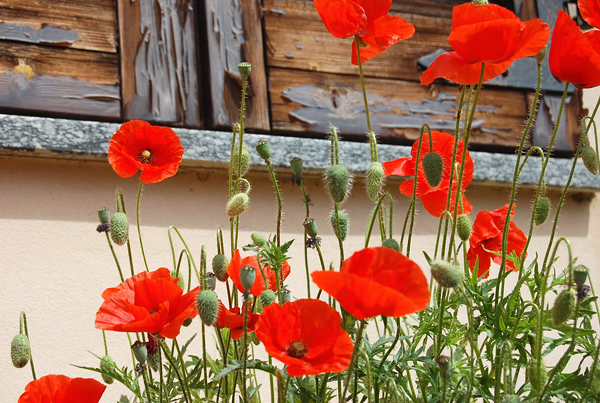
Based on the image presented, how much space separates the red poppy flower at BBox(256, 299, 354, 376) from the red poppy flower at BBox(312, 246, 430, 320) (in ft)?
0.25

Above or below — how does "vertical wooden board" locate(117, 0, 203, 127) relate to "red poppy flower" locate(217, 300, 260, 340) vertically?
above

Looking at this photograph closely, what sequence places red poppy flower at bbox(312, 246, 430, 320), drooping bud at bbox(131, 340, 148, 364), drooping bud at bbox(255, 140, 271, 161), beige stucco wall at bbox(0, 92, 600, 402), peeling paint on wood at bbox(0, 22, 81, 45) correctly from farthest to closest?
peeling paint on wood at bbox(0, 22, 81, 45) → beige stucco wall at bbox(0, 92, 600, 402) → drooping bud at bbox(255, 140, 271, 161) → drooping bud at bbox(131, 340, 148, 364) → red poppy flower at bbox(312, 246, 430, 320)

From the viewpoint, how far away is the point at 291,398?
2.93 feet

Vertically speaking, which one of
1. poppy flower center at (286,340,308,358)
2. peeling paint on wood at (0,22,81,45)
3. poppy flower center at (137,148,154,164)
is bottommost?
poppy flower center at (286,340,308,358)

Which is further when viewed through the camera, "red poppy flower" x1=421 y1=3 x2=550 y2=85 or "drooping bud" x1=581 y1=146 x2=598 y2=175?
"drooping bud" x1=581 y1=146 x2=598 y2=175

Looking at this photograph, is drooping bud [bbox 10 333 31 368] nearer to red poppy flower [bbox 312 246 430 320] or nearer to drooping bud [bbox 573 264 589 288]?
red poppy flower [bbox 312 246 430 320]

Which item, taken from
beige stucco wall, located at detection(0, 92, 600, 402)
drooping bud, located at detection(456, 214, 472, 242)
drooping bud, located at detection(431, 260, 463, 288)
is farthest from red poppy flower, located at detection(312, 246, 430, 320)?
beige stucco wall, located at detection(0, 92, 600, 402)

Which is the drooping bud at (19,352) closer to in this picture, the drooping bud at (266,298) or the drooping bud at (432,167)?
the drooping bud at (266,298)

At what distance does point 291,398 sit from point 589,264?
215 cm

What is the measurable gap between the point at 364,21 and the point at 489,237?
48 cm

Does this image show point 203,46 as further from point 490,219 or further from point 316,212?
point 490,219

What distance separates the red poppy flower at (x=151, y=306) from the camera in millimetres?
894

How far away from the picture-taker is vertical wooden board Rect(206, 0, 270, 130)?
85.7 inches

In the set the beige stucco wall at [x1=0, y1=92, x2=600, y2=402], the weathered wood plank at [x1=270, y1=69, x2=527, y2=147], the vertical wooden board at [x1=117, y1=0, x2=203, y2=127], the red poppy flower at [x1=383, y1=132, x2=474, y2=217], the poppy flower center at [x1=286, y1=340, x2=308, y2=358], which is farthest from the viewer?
the weathered wood plank at [x1=270, y1=69, x2=527, y2=147]
